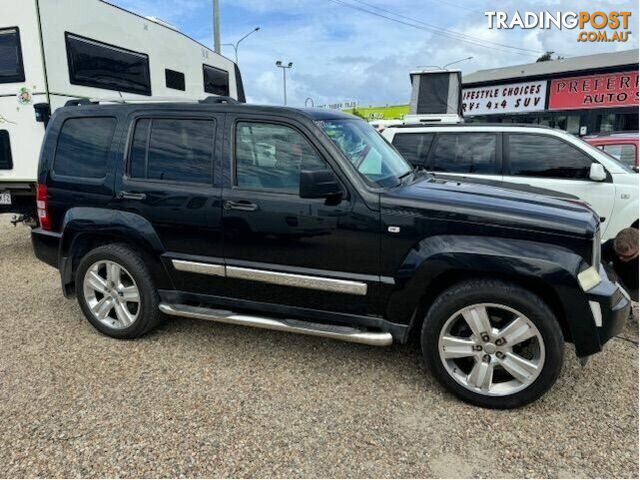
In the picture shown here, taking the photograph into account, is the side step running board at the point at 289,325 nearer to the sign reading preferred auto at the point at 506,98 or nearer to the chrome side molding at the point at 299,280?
the chrome side molding at the point at 299,280

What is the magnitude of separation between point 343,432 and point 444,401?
2.49 ft

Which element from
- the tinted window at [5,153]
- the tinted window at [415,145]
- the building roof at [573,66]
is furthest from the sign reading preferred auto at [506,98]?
the tinted window at [5,153]

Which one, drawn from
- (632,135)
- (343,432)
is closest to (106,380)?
(343,432)

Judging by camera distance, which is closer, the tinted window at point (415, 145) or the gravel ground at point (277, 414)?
the gravel ground at point (277, 414)

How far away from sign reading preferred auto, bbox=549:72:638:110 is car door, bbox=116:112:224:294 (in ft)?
77.5

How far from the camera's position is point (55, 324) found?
4.42 m

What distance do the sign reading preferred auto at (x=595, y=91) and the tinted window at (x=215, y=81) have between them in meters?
19.8

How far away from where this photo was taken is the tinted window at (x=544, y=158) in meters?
5.64

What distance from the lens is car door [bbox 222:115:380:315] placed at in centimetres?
320

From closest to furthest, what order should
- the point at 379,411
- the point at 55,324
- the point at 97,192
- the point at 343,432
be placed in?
the point at 343,432 < the point at 379,411 < the point at 97,192 < the point at 55,324

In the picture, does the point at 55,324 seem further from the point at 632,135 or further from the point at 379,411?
the point at 632,135

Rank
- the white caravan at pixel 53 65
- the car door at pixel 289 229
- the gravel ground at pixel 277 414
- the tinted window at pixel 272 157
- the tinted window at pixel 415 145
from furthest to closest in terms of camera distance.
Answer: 1. the tinted window at pixel 415 145
2. the white caravan at pixel 53 65
3. the tinted window at pixel 272 157
4. the car door at pixel 289 229
5. the gravel ground at pixel 277 414

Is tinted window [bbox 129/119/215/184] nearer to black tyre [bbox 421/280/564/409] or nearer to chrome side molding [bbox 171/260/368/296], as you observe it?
chrome side molding [bbox 171/260/368/296]

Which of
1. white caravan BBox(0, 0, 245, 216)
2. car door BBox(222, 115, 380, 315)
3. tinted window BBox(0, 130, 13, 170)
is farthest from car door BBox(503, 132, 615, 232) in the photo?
tinted window BBox(0, 130, 13, 170)
